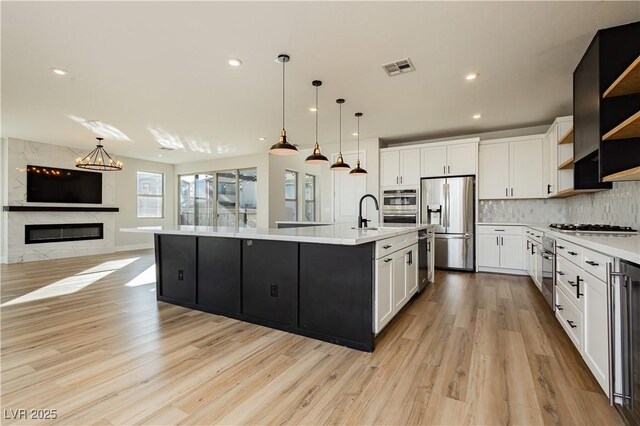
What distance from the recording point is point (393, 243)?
278 cm

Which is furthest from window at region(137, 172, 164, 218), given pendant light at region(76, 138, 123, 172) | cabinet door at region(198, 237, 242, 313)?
cabinet door at region(198, 237, 242, 313)

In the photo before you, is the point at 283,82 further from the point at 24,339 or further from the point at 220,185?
the point at 220,185

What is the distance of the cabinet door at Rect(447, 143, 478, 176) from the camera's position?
17.7ft

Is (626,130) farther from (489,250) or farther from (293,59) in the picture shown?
(489,250)

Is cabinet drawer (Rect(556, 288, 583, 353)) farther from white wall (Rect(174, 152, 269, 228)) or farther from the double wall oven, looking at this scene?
white wall (Rect(174, 152, 269, 228))

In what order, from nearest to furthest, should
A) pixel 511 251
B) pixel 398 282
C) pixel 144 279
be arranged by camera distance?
pixel 398 282, pixel 144 279, pixel 511 251

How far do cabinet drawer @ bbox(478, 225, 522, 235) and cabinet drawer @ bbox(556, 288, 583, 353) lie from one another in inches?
99.8

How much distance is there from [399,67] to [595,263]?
2484 mm

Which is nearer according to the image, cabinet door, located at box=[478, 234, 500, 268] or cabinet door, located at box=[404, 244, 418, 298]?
cabinet door, located at box=[404, 244, 418, 298]

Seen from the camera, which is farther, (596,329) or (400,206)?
(400,206)

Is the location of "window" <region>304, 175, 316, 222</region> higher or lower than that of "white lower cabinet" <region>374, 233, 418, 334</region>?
higher

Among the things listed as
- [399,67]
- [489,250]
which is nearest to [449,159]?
[489,250]

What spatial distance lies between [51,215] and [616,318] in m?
9.68

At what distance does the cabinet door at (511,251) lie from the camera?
499 centimetres
